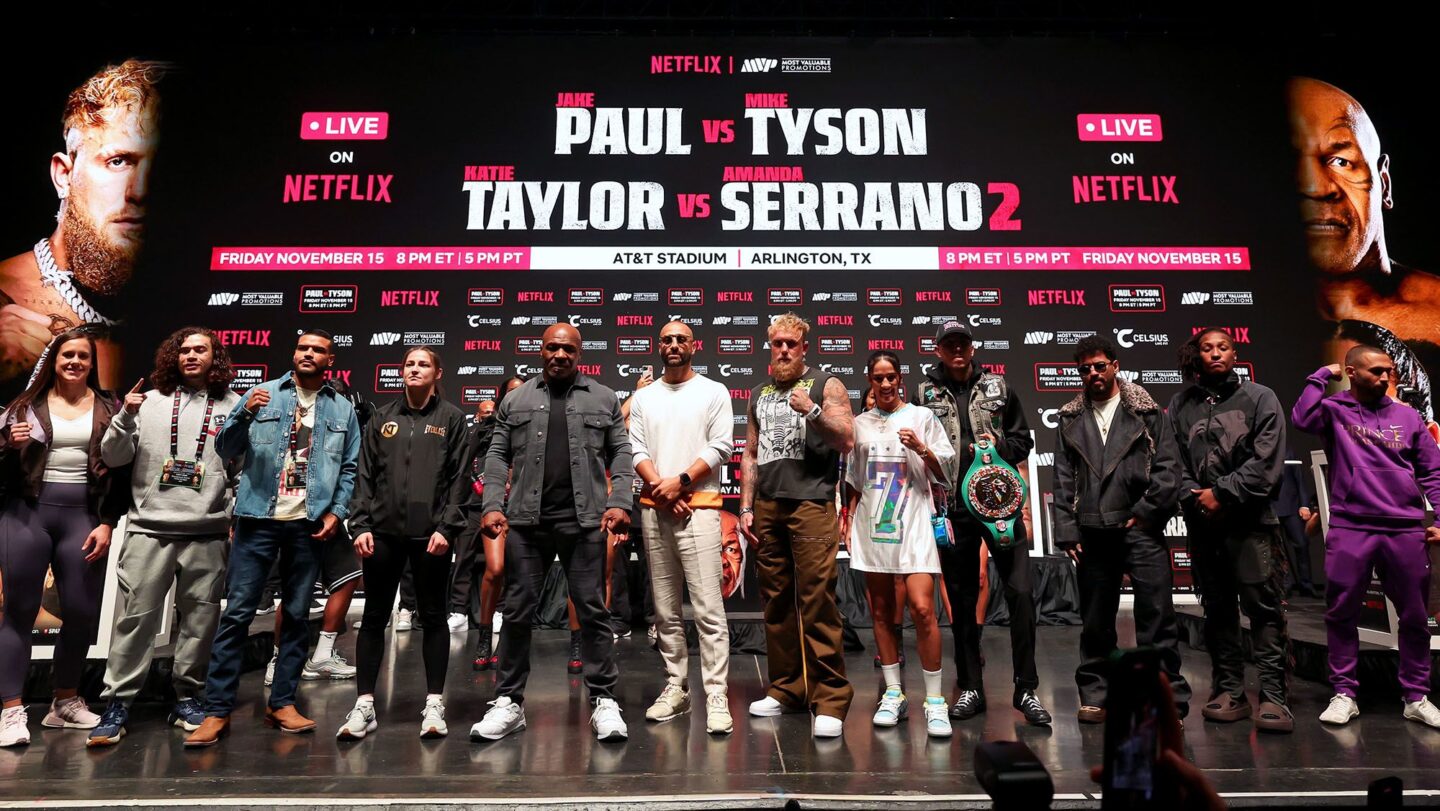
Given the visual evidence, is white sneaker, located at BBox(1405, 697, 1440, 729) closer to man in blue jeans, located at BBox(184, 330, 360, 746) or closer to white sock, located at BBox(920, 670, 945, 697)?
white sock, located at BBox(920, 670, 945, 697)

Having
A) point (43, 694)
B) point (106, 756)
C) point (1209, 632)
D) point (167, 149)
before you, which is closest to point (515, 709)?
point (106, 756)

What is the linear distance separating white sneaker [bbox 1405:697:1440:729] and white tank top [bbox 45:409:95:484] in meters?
5.78

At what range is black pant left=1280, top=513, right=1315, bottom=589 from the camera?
6711 millimetres

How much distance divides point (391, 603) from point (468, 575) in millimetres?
2583

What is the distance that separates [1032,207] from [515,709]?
6.44m

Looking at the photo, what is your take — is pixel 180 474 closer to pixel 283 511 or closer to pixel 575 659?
pixel 283 511

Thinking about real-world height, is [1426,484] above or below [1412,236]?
below

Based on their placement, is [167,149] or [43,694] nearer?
[43,694]

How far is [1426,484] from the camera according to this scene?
3398 mm

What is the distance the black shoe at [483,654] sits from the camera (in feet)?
14.7

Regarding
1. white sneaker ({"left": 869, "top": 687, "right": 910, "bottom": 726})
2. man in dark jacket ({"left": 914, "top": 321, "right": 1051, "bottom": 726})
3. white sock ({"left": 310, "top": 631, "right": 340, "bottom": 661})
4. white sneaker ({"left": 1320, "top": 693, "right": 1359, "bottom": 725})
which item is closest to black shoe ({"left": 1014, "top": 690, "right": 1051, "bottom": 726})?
man in dark jacket ({"left": 914, "top": 321, "right": 1051, "bottom": 726})

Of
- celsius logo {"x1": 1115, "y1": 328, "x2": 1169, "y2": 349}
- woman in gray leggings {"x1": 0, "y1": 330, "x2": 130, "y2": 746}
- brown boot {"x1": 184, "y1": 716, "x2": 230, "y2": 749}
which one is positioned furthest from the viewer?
celsius logo {"x1": 1115, "y1": 328, "x2": 1169, "y2": 349}

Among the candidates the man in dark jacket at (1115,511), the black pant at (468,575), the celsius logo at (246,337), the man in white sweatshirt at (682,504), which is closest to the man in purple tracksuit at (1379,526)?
the man in dark jacket at (1115,511)

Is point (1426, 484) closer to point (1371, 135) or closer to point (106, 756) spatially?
point (106, 756)
